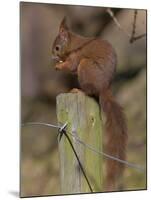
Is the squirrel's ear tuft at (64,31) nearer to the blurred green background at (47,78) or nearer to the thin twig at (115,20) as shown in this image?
the blurred green background at (47,78)

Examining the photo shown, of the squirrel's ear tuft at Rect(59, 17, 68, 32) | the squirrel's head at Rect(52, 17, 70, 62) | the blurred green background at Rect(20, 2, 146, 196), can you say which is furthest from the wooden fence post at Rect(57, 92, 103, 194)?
the squirrel's ear tuft at Rect(59, 17, 68, 32)

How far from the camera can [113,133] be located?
2465mm

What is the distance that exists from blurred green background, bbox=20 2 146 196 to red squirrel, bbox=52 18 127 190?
29mm

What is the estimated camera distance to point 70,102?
2371 millimetres

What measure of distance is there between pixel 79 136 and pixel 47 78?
30 cm

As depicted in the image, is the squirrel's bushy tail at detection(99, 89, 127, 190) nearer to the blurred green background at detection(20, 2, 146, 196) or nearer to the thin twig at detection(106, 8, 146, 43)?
the blurred green background at detection(20, 2, 146, 196)

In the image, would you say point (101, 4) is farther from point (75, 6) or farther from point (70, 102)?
point (70, 102)

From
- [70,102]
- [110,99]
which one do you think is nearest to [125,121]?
[110,99]

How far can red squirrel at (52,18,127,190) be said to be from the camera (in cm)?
240

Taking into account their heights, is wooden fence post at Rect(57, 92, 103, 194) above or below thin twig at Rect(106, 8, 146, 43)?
below

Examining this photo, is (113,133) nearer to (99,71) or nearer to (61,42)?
(99,71)

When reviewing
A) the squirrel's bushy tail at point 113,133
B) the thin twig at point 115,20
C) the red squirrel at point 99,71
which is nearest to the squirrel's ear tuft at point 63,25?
the red squirrel at point 99,71

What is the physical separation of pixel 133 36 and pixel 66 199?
82 cm

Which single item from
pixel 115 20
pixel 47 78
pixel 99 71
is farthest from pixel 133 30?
pixel 47 78
